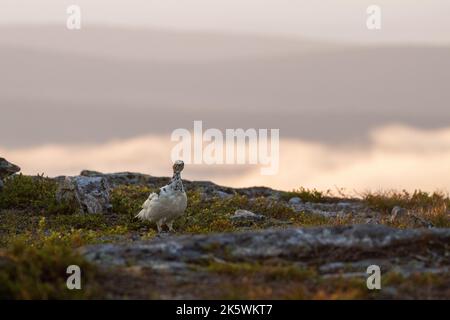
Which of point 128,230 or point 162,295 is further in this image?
point 128,230

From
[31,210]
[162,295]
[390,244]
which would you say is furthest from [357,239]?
[31,210]

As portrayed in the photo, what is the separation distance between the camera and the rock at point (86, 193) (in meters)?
22.8

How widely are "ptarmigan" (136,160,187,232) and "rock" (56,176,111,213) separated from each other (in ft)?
11.6

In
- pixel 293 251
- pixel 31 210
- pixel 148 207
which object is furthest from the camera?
pixel 31 210

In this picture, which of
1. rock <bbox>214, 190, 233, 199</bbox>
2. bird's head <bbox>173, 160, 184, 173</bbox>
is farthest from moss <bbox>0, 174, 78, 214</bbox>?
rock <bbox>214, 190, 233, 199</bbox>

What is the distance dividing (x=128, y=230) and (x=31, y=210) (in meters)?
3.51

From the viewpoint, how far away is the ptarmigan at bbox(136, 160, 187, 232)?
19172 mm

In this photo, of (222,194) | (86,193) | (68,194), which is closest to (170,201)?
(86,193)

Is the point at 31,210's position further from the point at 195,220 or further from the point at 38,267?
the point at 38,267

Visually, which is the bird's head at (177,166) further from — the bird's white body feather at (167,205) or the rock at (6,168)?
the rock at (6,168)

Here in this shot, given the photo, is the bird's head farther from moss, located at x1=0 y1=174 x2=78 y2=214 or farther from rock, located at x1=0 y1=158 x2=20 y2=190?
rock, located at x1=0 y1=158 x2=20 y2=190

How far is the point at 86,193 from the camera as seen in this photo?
75.8 feet

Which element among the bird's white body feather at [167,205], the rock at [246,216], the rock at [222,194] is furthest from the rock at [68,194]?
the rock at [222,194]
